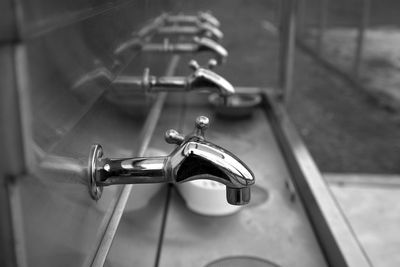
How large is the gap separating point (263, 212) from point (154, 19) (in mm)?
520

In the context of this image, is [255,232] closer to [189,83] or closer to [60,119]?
[189,83]

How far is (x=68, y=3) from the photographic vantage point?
418 millimetres

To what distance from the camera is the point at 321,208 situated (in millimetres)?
971

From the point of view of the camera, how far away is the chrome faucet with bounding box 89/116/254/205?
47cm

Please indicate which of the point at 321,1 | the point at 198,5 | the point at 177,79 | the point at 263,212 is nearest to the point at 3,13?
the point at 177,79

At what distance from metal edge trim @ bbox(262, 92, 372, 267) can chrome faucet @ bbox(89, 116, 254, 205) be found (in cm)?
40

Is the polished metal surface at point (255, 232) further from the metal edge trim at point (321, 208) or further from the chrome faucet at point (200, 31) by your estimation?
the chrome faucet at point (200, 31)

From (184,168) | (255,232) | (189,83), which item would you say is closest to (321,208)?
(255,232)

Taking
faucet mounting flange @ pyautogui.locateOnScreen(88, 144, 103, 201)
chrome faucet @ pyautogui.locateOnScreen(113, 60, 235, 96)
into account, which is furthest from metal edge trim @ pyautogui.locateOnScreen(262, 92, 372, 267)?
faucet mounting flange @ pyautogui.locateOnScreen(88, 144, 103, 201)

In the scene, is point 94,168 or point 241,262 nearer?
point 94,168

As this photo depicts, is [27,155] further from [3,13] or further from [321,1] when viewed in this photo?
[321,1]

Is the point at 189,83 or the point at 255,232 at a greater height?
the point at 189,83

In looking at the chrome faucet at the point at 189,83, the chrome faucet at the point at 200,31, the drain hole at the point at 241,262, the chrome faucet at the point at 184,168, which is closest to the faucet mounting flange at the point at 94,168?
the chrome faucet at the point at 184,168

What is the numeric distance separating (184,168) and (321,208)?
57cm
